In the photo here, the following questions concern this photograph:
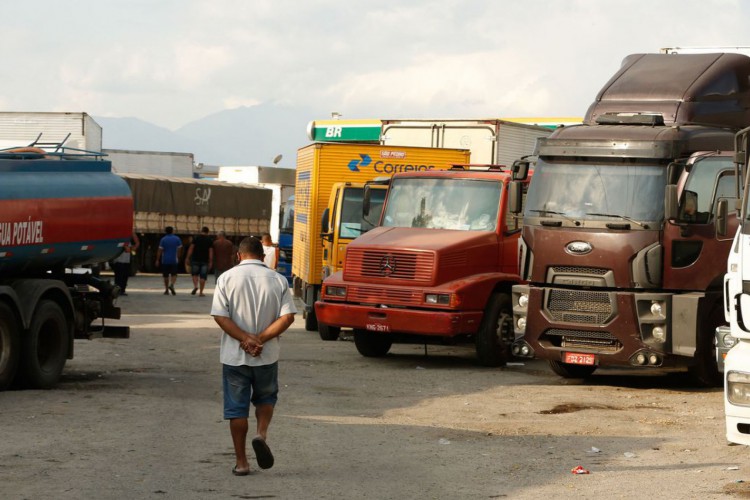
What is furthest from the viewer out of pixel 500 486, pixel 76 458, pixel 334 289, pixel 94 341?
pixel 94 341

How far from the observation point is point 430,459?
10.6 meters

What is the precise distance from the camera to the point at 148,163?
52.1 meters

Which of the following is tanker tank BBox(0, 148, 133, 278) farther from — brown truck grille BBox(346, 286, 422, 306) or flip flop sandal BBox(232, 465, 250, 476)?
flip flop sandal BBox(232, 465, 250, 476)

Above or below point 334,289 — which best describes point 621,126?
above

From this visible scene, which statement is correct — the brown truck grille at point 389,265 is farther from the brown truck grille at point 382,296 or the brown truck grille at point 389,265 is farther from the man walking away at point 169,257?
the man walking away at point 169,257

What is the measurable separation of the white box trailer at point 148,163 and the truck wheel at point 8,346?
3641 centimetres

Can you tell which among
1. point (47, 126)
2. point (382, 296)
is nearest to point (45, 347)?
point (382, 296)

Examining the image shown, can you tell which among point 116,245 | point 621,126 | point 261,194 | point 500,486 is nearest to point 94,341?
point 116,245

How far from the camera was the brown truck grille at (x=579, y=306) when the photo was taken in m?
15.5

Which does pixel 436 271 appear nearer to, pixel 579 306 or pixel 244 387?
pixel 579 306

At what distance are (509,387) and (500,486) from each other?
650cm

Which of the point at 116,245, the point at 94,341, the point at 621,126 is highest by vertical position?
the point at 621,126

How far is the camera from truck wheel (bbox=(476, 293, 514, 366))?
1809cm

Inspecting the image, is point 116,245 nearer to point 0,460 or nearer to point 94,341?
point 94,341
